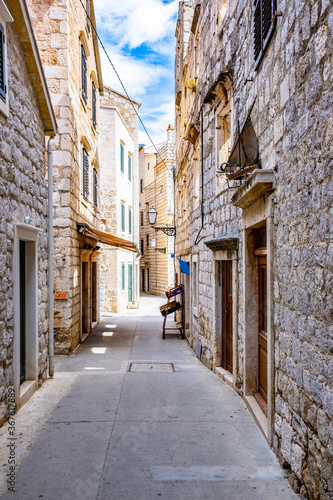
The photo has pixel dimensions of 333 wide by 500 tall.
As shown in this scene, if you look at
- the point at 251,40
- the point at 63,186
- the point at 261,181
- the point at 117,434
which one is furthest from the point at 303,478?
the point at 63,186

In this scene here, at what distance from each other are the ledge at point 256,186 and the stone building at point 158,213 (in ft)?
53.4

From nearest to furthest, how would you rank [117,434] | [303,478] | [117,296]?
[303,478]
[117,434]
[117,296]

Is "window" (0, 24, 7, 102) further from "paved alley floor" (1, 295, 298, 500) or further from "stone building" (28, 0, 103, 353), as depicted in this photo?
"stone building" (28, 0, 103, 353)

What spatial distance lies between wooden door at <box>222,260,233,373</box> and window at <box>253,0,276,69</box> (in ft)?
10.3

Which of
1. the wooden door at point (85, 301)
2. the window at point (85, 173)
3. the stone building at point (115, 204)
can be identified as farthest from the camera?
the stone building at point (115, 204)

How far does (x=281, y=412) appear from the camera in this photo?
3553mm

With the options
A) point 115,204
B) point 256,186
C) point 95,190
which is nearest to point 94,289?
point 95,190

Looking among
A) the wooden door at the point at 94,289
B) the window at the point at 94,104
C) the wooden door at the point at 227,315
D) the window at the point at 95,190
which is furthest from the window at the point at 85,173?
the wooden door at the point at 227,315

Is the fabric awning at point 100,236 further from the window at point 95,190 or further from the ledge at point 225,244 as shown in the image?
the ledge at point 225,244

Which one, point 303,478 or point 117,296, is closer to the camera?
point 303,478

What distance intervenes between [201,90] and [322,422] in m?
7.42

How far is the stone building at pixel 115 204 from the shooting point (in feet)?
58.4

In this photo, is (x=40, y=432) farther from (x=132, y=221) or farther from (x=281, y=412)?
(x=132, y=221)

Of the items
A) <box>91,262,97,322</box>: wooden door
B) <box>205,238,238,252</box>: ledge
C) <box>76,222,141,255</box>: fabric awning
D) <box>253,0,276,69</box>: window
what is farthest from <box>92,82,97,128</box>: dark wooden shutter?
<box>253,0,276,69</box>: window
